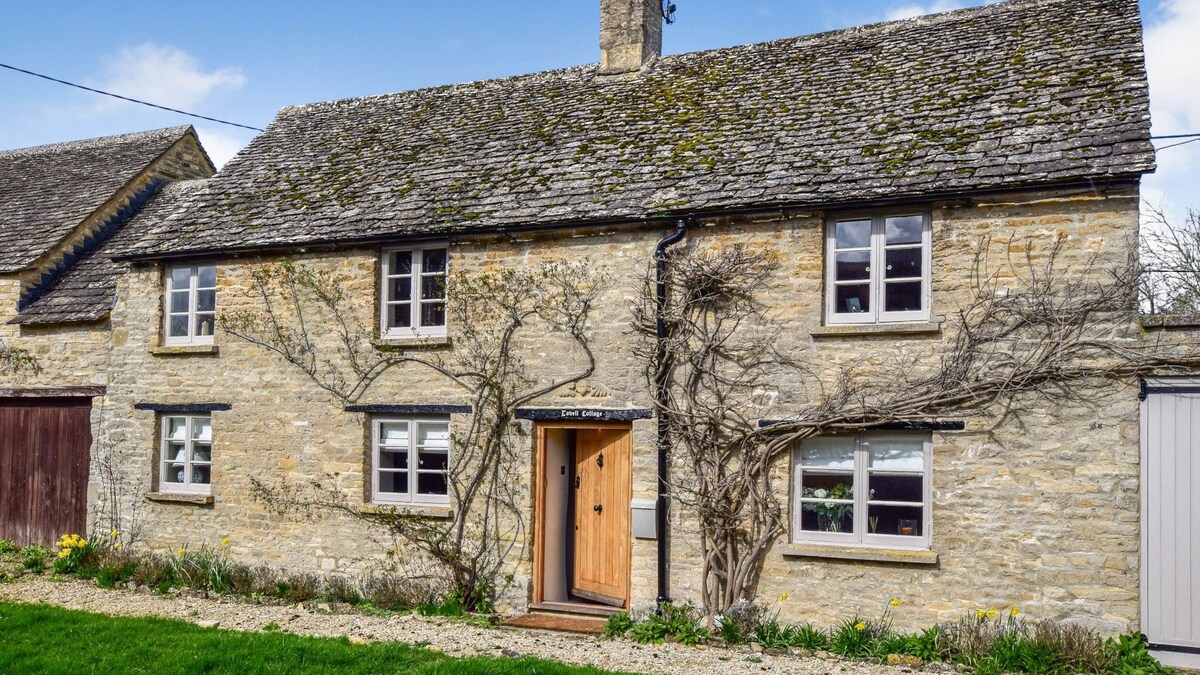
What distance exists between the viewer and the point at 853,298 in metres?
11.1

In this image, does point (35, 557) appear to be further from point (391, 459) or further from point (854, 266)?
point (854, 266)

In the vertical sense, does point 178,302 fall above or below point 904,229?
below

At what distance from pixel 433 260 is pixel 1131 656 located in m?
9.10

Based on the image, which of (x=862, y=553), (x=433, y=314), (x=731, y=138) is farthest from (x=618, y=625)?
(x=731, y=138)

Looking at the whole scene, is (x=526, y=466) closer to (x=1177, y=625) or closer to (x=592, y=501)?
(x=592, y=501)

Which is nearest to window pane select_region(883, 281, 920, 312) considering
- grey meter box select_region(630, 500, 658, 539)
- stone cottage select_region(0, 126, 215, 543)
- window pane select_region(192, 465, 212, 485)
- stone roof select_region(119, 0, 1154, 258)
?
stone roof select_region(119, 0, 1154, 258)

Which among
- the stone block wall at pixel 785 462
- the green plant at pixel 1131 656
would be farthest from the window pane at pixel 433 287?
the green plant at pixel 1131 656

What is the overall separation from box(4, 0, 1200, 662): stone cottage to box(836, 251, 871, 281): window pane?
33 mm

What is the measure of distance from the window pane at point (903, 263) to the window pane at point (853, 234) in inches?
12.0

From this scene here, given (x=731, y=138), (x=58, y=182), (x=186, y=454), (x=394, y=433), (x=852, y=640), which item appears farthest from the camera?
(x=58, y=182)

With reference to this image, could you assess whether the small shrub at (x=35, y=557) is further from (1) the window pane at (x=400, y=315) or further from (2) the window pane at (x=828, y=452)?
(2) the window pane at (x=828, y=452)

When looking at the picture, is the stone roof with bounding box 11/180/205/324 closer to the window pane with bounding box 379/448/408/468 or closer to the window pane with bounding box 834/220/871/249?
the window pane with bounding box 379/448/408/468

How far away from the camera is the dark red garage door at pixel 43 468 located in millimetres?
15789

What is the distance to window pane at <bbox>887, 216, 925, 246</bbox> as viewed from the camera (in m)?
10.9
